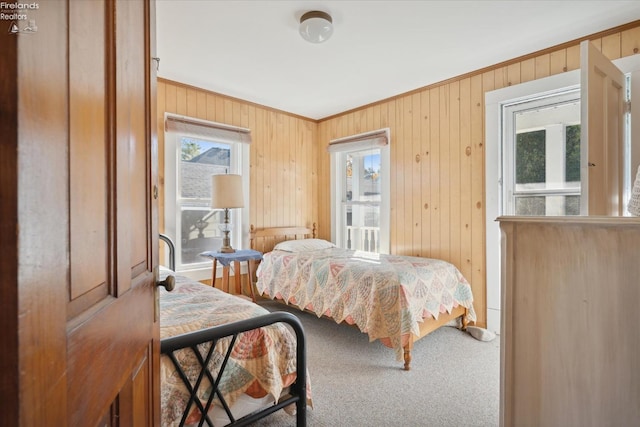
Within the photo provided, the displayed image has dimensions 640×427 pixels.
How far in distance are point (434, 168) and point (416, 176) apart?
0.22 metres

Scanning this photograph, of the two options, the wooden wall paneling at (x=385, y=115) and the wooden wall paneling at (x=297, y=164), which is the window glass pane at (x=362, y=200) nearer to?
the wooden wall paneling at (x=385, y=115)

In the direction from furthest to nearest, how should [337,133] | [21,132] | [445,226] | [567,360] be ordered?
[337,133]
[445,226]
[567,360]
[21,132]

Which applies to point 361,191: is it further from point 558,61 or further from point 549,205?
point 558,61

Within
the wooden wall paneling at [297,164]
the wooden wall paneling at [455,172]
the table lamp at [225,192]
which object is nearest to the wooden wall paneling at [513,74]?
the wooden wall paneling at [455,172]

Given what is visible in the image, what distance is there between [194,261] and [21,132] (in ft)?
11.1

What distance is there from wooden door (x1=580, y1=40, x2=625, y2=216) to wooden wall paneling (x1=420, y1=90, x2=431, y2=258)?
1542mm

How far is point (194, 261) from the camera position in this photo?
3.46 meters

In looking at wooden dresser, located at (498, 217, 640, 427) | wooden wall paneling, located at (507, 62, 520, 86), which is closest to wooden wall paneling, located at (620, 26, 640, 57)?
wooden wall paneling, located at (507, 62, 520, 86)

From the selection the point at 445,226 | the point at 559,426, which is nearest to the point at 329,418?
the point at 559,426

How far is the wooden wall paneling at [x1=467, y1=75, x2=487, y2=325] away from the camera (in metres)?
2.94

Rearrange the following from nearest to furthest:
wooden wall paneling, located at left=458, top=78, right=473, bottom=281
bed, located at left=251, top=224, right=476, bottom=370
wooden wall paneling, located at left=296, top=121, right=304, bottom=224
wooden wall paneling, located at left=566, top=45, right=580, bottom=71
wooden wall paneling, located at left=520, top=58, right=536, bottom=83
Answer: bed, located at left=251, top=224, right=476, bottom=370, wooden wall paneling, located at left=566, top=45, right=580, bottom=71, wooden wall paneling, located at left=520, top=58, right=536, bottom=83, wooden wall paneling, located at left=458, top=78, right=473, bottom=281, wooden wall paneling, located at left=296, top=121, right=304, bottom=224

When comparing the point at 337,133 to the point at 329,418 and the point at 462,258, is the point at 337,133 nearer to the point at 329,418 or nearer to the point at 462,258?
the point at 462,258

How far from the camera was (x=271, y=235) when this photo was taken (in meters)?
4.00

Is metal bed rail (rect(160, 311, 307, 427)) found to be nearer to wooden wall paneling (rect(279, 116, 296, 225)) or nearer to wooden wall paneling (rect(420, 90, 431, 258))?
wooden wall paneling (rect(420, 90, 431, 258))
